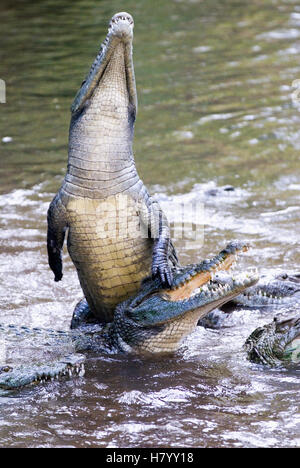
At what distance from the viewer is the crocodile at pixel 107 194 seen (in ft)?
16.1

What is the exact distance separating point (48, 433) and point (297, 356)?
5.37ft

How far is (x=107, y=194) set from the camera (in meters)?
4.96

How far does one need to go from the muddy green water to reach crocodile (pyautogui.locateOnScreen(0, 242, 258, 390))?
11cm

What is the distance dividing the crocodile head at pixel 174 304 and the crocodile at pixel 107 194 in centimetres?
13

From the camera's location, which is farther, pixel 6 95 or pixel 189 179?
pixel 6 95

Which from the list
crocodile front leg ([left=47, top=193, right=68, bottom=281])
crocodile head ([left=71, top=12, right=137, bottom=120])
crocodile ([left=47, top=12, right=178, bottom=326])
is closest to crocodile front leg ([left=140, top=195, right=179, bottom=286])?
crocodile ([left=47, top=12, right=178, bottom=326])

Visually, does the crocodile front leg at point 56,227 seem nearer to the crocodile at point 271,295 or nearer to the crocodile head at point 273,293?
the crocodile at point 271,295

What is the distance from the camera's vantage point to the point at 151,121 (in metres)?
10.5

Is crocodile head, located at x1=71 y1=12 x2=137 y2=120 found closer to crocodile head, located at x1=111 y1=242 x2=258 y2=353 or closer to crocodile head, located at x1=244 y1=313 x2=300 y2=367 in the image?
crocodile head, located at x1=111 y1=242 x2=258 y2=353

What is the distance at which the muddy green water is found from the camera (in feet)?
13.6

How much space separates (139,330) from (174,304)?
30 cm

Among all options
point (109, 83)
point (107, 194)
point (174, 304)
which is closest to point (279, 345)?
point (174, 304)
